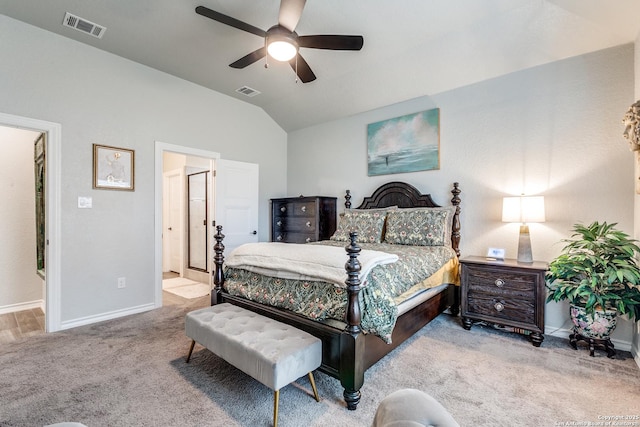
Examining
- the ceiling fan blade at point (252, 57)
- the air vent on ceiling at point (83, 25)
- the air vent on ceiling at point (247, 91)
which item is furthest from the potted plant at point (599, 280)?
the air vent on ceiling at point (83, 25)

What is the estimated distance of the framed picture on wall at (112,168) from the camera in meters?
3.38

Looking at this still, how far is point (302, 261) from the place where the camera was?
221cm

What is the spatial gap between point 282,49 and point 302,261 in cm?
177

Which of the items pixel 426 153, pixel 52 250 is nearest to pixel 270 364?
pixel 52 250

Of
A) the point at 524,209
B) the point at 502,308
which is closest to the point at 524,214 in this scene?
the point at 524,209

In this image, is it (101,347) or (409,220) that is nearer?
(101,347)

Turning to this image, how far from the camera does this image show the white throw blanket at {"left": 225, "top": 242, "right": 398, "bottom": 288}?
79.2 inches

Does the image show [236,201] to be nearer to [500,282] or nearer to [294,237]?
[294,237]

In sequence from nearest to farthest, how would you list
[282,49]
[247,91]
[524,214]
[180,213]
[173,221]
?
1. [282,49]
2. [524,214]
3. [247,91]
4. [180,213]
5. [173,221]

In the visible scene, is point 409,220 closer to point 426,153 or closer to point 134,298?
point 426,153

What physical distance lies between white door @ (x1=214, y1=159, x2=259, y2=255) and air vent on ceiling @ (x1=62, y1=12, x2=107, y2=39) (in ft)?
6.46

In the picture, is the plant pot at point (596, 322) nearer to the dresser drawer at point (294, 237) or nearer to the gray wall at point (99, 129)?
the dresser drawer at point (294, 237)

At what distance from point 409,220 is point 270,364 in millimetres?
2497

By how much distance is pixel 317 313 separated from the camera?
205cm
